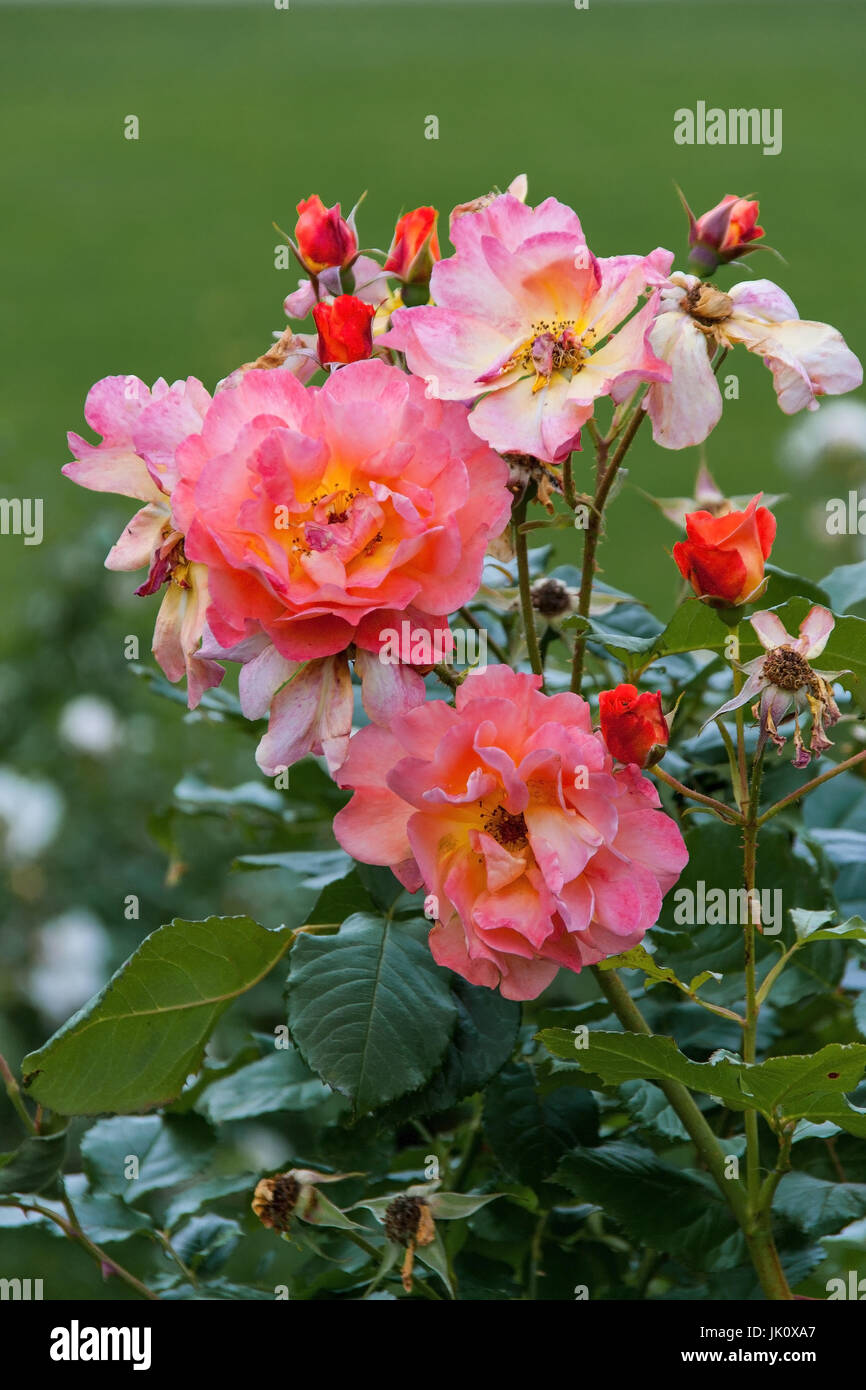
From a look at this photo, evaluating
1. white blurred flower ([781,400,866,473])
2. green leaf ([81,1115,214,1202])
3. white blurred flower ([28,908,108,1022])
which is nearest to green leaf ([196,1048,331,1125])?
green leaf ([81,1115,214,1202])

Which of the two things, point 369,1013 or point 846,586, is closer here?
point 369,1013

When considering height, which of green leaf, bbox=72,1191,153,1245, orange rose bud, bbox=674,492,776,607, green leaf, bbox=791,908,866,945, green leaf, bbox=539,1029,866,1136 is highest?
orange rose bud, bbox=674,492,776,607

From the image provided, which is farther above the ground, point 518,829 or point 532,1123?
point 518,829

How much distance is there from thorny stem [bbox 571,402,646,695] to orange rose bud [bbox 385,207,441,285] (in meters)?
0.10

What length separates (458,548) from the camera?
1.52ft

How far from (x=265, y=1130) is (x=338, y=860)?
85 centimetres

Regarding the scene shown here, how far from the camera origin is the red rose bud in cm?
50

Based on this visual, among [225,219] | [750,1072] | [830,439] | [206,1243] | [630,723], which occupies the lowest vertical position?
[206,1243]

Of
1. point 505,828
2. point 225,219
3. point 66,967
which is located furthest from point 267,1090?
point 225,219

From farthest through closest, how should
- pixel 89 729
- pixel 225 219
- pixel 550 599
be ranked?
pixel 225 219
pixel 89 729
pixel 550 599

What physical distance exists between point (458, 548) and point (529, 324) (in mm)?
97

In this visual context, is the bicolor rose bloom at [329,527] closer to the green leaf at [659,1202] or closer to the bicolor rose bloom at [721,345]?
the bicolor rose bloom at [721,345]

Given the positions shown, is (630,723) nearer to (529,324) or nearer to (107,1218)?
(529,324)

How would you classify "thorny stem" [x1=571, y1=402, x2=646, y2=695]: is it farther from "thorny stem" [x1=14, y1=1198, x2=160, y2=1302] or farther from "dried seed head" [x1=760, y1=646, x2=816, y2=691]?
"thorny stem" [x1=14, y1=1198, x2=160, y2=1302]
